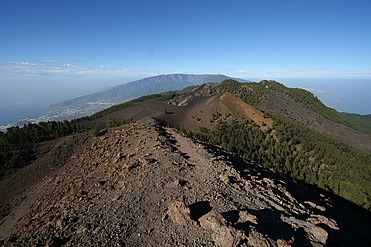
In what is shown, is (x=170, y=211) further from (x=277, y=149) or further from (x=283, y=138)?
(x=283, y=138)

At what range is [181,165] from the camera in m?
23.9

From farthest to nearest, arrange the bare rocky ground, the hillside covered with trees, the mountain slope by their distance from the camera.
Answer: the mountain slope < the hillside covered with trees < the bare rocky ground

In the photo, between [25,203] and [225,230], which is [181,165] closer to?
[225,230]

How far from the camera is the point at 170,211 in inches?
637

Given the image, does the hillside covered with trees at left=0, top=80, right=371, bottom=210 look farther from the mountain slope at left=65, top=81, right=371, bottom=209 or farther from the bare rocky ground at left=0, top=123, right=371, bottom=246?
the bare rocky ground at left=0, top=123, right=371, bottom=246

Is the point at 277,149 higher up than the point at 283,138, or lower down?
higher up

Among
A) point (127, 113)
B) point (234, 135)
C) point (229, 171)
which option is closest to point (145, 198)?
point (229, 171)

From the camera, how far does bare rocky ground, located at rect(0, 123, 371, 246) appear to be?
14.4 meters

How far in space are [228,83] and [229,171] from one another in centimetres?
16858

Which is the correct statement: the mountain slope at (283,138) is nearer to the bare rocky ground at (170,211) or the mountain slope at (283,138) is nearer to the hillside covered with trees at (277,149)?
the hillside covered with trees at (277,149)

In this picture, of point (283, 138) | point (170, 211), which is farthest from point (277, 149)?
point (170, 211)

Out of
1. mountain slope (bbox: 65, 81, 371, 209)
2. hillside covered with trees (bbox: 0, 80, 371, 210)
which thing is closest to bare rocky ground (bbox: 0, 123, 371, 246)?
hillside covered with trees (bbox: 0, 80, 371, 210)

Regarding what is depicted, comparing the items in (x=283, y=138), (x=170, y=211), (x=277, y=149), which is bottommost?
(x=283, y=138)

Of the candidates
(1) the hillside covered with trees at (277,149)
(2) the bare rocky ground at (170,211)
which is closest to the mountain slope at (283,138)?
(1) the hillside covered with trees at (277,149)
